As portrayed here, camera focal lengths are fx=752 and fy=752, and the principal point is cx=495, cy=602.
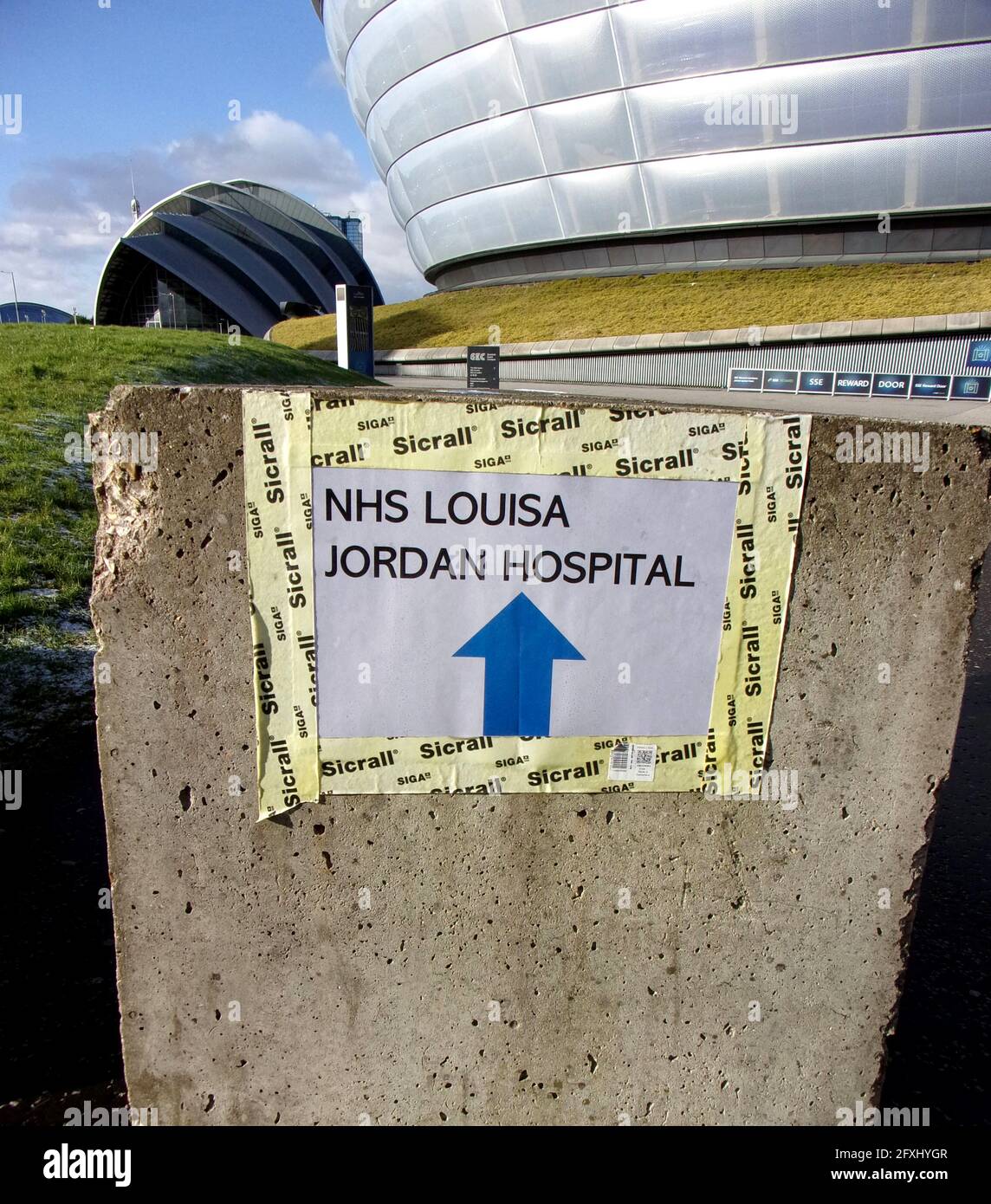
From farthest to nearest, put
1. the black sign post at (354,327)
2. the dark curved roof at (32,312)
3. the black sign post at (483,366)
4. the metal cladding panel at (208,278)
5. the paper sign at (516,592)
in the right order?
the dark curved roof at (32,312) → the metal cladding panel at (208,278) → the black sign post at (354,327) → the black sign post at (483,366) → the paper sign at (516,592)

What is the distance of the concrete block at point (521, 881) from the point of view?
1806mm

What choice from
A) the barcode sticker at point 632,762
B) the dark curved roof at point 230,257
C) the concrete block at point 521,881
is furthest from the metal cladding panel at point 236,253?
the barcode sticker at point 632,762

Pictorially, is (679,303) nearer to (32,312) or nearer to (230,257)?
(230,257)

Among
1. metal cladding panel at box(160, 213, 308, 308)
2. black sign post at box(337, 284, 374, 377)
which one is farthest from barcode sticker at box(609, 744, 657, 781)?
metal cladding panel at box(160, 213, 308, 308)

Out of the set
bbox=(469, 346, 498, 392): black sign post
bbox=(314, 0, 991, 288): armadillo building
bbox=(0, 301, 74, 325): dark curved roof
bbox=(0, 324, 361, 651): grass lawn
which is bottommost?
bbox=(0, 324, 361, 651): grass lawn

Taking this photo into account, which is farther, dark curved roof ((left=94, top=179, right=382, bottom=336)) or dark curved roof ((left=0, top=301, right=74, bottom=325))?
dark curved roof ((left=0, top=301, right=74, bottom=325))

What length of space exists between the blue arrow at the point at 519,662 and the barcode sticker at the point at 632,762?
0.20m

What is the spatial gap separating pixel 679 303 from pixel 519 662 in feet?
99.0

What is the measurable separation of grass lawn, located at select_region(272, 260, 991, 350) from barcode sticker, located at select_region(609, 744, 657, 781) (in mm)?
24499

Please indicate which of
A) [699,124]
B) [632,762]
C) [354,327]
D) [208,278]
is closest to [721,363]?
[699,124]

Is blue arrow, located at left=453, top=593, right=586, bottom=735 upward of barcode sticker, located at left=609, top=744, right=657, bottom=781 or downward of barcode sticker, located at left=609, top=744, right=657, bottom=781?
upward

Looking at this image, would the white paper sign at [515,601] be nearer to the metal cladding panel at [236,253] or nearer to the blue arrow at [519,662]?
the blue arrow at [519,662]

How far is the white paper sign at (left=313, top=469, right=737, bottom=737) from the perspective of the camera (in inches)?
68.9

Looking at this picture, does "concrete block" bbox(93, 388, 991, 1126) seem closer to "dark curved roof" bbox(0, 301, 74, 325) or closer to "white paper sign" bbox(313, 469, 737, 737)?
"white paper sign" bbox(313, 469, 737, 737)
